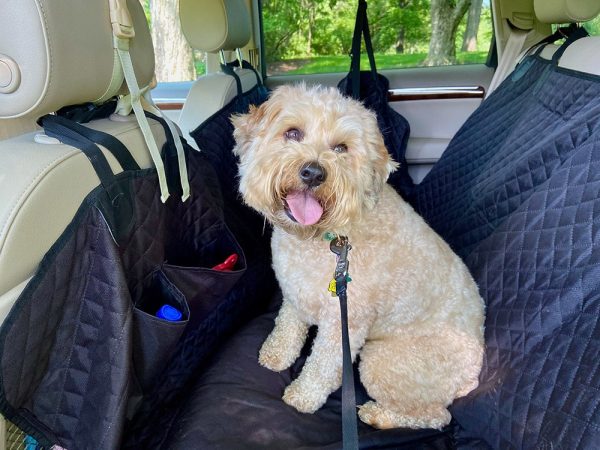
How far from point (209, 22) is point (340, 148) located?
1.16 metres

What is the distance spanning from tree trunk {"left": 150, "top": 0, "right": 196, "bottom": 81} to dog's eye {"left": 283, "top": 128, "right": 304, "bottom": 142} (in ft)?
5.04

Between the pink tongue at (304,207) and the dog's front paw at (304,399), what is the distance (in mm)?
654

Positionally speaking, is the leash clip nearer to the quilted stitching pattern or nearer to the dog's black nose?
the dog's black nose

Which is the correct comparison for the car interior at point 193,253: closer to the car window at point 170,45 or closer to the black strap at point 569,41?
the black strap at point 569,41

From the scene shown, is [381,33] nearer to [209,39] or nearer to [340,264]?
[209,39]

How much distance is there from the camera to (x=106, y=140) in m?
1.32

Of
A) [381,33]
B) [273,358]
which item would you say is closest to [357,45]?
[381,33]

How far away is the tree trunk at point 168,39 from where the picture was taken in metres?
3.03

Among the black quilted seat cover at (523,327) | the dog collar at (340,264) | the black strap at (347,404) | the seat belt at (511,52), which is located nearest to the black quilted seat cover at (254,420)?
the black quilted seat cover at (523,327)

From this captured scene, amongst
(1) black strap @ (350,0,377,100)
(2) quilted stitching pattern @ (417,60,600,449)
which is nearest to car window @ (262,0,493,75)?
(1) black strap @ (350,0,377,100)

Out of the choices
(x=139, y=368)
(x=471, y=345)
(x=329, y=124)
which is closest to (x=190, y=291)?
(x=139, y=368)

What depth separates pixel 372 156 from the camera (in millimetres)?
1740

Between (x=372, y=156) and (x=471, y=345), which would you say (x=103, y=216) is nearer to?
(x=372, y=156)

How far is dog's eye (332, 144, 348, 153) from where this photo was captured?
1.74 metres
